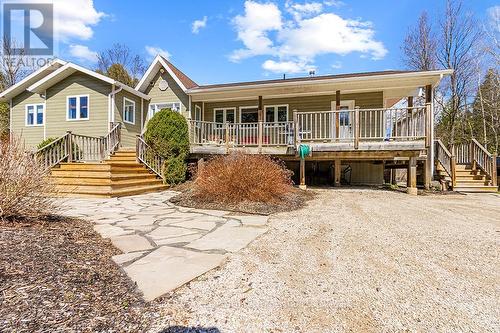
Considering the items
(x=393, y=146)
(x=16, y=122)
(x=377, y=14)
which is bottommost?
(x=393, y=146)

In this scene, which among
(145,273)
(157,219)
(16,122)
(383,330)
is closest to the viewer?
(383,330)

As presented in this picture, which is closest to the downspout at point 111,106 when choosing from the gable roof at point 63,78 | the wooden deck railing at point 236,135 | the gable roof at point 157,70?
the gable roof at point 63,78

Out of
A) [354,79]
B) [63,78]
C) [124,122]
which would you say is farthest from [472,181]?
[63,78]

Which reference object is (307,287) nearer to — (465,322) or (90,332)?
(465,322)

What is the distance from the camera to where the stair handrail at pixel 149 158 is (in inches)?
401

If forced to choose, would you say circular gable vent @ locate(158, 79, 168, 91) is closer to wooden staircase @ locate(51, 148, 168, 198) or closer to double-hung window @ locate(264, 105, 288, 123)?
double-hung window @ locate(264, 105, 288, 123)

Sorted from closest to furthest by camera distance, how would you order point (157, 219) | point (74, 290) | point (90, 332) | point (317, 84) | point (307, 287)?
point (90, 332) < point (74, 290) < point (307, 287) < point (157, 219) < point (317, 84)

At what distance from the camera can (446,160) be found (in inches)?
422

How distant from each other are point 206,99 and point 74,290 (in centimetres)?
1229

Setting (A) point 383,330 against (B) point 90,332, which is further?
(A) point 383,330

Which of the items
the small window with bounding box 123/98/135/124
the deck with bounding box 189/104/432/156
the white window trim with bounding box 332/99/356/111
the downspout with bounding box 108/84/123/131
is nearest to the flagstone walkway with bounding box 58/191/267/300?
the deck with bounding box 189/104/432/156

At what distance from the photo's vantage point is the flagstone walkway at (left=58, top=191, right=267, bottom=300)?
2.54 meters

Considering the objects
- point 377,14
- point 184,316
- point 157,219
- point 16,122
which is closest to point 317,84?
point 377,14

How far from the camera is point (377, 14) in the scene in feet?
47.0
